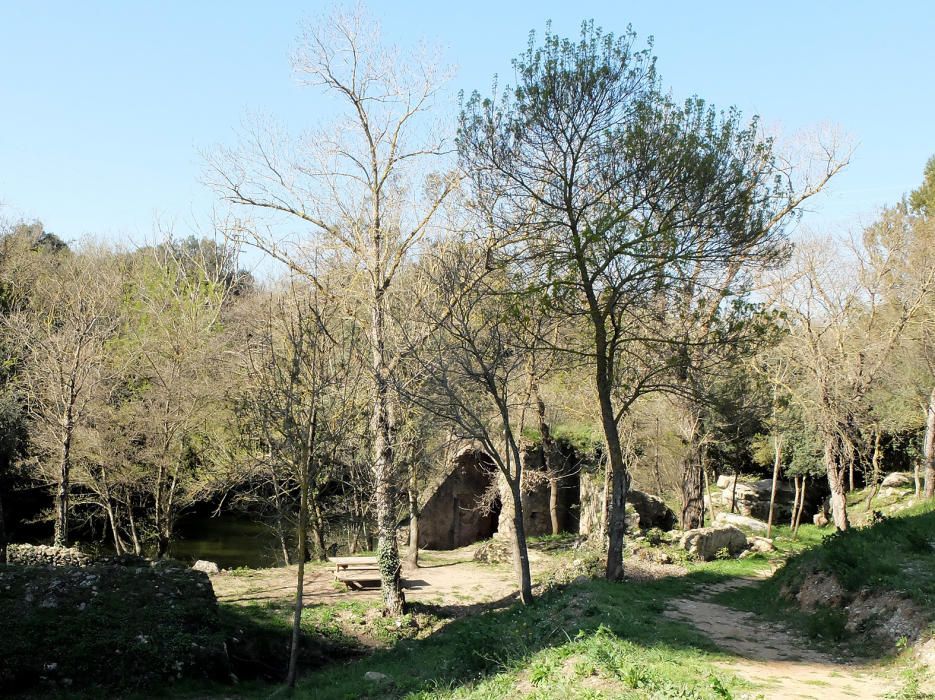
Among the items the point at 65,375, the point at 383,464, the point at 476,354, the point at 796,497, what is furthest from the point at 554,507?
the point at 65,375

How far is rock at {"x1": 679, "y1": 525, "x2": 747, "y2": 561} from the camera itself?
1789 centimetres

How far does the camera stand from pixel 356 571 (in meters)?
17.7

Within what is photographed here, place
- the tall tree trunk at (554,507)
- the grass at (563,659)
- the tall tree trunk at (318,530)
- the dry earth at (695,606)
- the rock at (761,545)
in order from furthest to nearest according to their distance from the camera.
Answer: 1. the tall tree trunk at (554,507)
2. the tall tree trunk at (318,530)
3. the rock at (761,545)
4. the dry earth at (695,606)
5. the grass at (563,659)

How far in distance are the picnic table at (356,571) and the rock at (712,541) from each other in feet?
24.0

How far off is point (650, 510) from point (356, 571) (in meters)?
10.9

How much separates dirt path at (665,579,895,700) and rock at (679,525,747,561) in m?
6.28

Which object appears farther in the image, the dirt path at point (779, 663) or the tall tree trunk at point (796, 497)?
the tall tree trunk at point (796, 497)

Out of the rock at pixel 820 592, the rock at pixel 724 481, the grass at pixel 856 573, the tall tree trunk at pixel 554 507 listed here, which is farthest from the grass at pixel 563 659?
the rock at pixel 724 481

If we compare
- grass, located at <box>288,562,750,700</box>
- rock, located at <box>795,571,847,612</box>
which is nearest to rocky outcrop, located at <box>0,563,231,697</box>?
grass, located at <box>288,562,750,700</box>

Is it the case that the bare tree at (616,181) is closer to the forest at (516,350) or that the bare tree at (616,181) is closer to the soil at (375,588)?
the forest at (516,350)

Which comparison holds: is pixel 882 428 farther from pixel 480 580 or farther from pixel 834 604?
pixel 834 604

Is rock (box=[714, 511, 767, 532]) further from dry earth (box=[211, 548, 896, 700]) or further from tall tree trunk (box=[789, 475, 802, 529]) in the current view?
dry earth (box=[211, 548, 896, 700])

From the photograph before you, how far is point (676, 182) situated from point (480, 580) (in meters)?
11.8

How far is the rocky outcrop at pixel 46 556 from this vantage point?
14.7m
